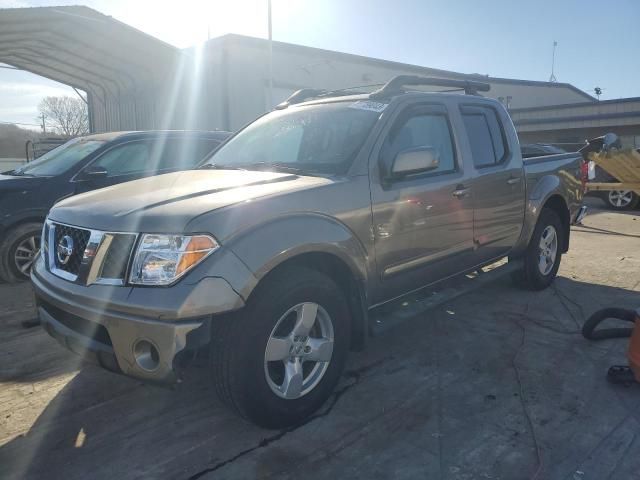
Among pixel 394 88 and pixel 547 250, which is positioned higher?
pixel 394 88

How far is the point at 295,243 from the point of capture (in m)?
2.72

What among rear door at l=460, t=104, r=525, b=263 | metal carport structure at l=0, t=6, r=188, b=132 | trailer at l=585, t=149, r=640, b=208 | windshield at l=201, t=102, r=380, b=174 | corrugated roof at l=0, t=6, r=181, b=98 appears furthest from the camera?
metal carport structure at l=0, t=6, r=188, b=132

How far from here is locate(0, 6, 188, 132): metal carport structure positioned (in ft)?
42.7

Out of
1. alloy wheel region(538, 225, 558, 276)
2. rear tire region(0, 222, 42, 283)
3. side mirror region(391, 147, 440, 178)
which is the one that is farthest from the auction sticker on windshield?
rear tire region(0, 222, 42, 283)

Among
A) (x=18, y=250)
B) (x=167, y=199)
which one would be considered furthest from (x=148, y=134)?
(x=167, y=199)

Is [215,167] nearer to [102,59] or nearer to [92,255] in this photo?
[92,255]

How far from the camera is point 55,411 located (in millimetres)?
3156

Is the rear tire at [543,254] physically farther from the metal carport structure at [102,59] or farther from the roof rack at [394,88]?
the metal carport structure at [102,59]

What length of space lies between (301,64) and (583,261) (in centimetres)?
1338

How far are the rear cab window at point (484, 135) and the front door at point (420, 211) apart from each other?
0.33m

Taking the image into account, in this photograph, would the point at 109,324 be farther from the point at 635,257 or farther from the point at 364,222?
the point at 635,257

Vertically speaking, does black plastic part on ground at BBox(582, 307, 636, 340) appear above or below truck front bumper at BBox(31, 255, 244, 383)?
below

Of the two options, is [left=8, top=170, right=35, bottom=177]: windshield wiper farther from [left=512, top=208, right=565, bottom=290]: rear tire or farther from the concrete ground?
[left=512, top=208, right=565, bottom=290]: rear tire

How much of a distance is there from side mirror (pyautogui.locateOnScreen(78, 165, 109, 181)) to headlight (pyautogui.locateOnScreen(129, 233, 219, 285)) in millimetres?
3825
